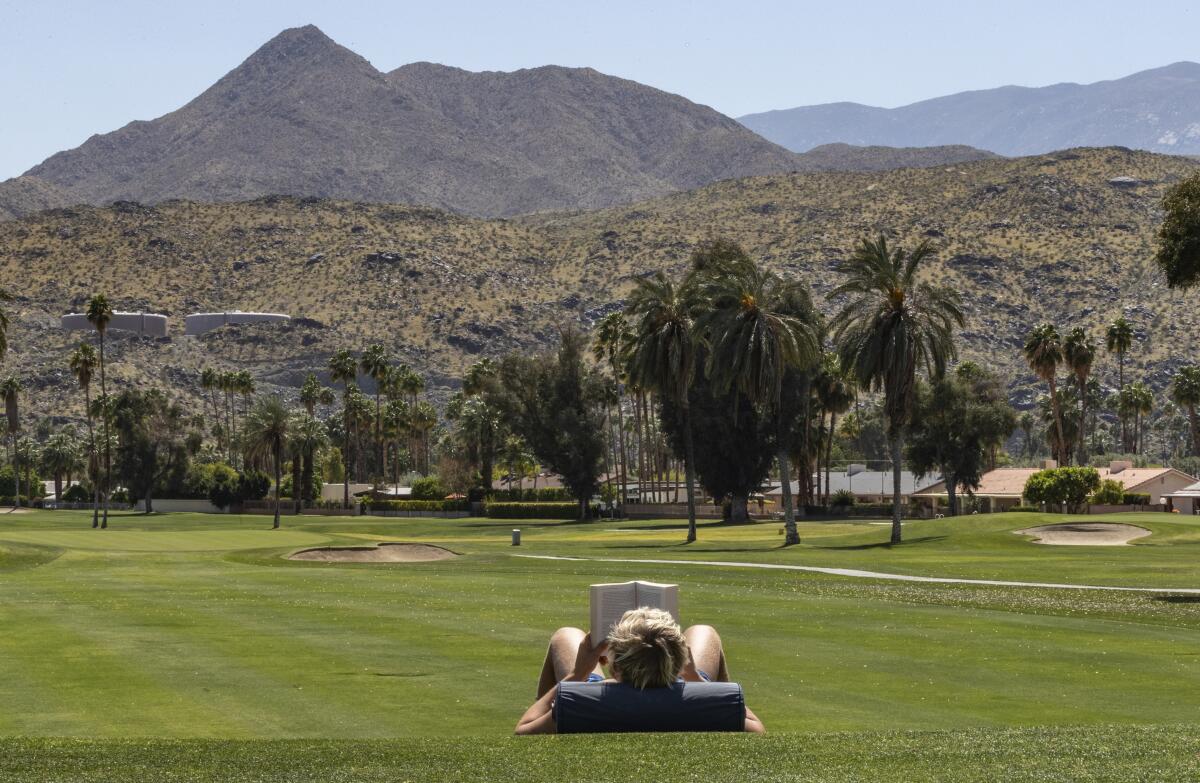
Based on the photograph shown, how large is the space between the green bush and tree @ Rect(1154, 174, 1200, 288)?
3621 inches

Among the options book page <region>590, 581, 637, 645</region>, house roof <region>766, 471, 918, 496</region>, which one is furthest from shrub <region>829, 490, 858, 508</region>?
book page <region>590, 581, 637, 645</region>

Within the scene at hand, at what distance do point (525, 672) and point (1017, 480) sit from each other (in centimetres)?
12355

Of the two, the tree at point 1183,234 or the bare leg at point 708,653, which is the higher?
the tree at point 1183,234

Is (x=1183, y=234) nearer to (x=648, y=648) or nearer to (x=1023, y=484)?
(x=648, y=648)

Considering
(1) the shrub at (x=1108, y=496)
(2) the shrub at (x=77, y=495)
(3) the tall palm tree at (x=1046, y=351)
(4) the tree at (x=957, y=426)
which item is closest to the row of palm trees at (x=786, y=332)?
(1) the shrub at (x=1108, y=496)

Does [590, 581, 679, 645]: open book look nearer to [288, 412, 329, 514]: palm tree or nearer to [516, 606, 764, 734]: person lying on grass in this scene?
[516, 606, 764, 734]: person lying on grass

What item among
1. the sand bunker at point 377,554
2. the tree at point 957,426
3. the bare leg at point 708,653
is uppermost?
the tree at point 957,426

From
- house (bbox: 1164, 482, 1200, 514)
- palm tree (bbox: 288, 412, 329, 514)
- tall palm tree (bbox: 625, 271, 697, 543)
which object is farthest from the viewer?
palm tree (bbox: 288, 412, 329, 514)

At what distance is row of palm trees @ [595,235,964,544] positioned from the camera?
243ft

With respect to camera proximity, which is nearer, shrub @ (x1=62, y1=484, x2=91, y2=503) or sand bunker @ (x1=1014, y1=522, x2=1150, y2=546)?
sand bunker @ (x1=1014, y1=522, x2=1150, y2=546)

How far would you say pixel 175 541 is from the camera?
2857 inches

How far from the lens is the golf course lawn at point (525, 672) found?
1173cm

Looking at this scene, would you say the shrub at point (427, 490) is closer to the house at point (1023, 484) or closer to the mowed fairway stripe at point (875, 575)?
the house at point (1023, 484)

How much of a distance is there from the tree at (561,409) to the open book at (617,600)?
376 feet
